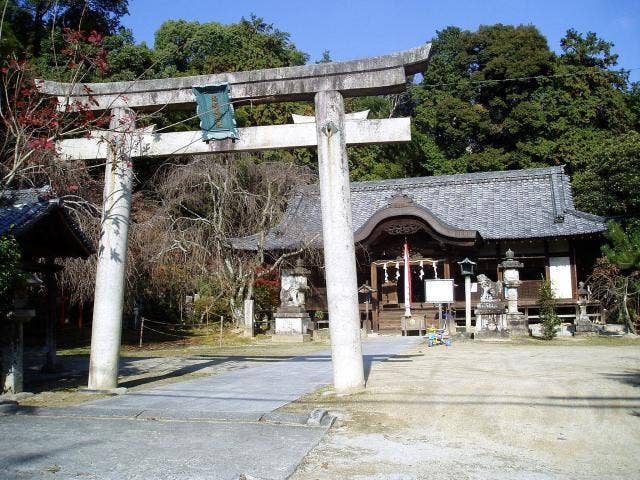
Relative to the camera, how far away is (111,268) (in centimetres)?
→ 838

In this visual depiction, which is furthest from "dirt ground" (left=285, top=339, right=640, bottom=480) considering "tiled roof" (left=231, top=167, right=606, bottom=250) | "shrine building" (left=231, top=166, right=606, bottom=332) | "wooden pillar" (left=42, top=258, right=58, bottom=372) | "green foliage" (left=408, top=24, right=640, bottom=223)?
"green foliage" (left=408, top=24, right=640, bottom=223)

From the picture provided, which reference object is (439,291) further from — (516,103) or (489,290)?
(516,103)

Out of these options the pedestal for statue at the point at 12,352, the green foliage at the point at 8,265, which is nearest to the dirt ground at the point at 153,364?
the pedestal for statue at the point at 12,352

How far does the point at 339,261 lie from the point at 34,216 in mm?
4853

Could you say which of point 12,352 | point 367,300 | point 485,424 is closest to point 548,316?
point 367,300

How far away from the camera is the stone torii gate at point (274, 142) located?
7562mm

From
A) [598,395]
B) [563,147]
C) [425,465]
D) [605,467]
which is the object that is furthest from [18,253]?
[563,147]

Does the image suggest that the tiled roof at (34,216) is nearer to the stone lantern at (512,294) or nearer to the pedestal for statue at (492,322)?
the pedestal for statue at (492,322)

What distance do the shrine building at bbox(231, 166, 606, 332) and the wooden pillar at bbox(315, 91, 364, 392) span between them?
44.0ft

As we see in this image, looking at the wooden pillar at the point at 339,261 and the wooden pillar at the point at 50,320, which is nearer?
the wooden pillar at the point at 339,261

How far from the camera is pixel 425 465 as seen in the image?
4.42 m

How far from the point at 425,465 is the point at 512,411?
2.27 metres

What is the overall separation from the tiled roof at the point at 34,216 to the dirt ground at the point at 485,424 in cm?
493

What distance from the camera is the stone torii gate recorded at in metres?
7.56
